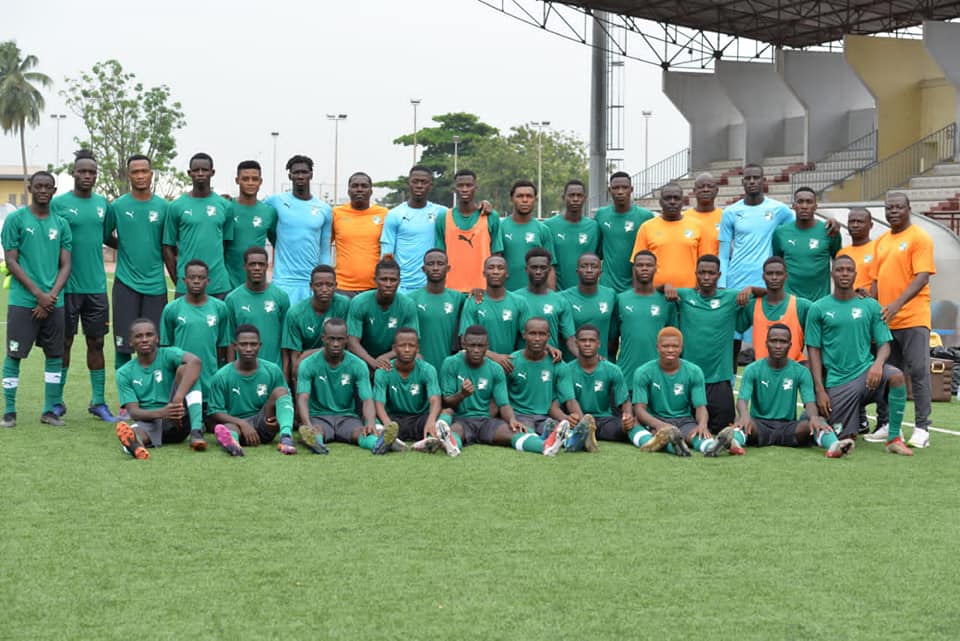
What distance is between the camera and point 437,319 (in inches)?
341

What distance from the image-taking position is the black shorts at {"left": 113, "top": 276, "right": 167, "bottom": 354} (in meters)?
Answer: 8.94

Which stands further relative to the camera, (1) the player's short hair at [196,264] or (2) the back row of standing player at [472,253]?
(2) the back row of standing player at [472,253]

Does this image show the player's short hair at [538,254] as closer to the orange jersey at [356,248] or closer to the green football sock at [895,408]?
the orange jersey at [356,248]

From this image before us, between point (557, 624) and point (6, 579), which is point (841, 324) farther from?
point (6, 579)

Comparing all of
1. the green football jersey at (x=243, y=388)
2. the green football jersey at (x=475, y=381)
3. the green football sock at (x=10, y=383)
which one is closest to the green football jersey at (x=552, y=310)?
the green football jersey at (x=475, y=381)

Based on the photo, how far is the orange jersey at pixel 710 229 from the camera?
30.0ft

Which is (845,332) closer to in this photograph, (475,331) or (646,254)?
(646,254)

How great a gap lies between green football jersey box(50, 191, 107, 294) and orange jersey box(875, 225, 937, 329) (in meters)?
5.72

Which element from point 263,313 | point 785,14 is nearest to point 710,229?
point 263,313

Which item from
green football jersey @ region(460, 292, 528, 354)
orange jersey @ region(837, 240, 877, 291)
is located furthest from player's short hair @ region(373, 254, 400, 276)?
orange jersey @ region(837, 240, 877, 291)

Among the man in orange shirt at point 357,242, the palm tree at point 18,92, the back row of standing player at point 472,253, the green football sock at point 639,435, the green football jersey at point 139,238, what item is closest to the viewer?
the green football sock at point 639,435

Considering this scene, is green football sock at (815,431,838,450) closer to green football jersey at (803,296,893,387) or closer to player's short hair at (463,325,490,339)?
green football jersey at (803,296,893,387)

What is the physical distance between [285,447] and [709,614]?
385cm

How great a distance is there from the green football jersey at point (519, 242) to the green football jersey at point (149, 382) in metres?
2.58
